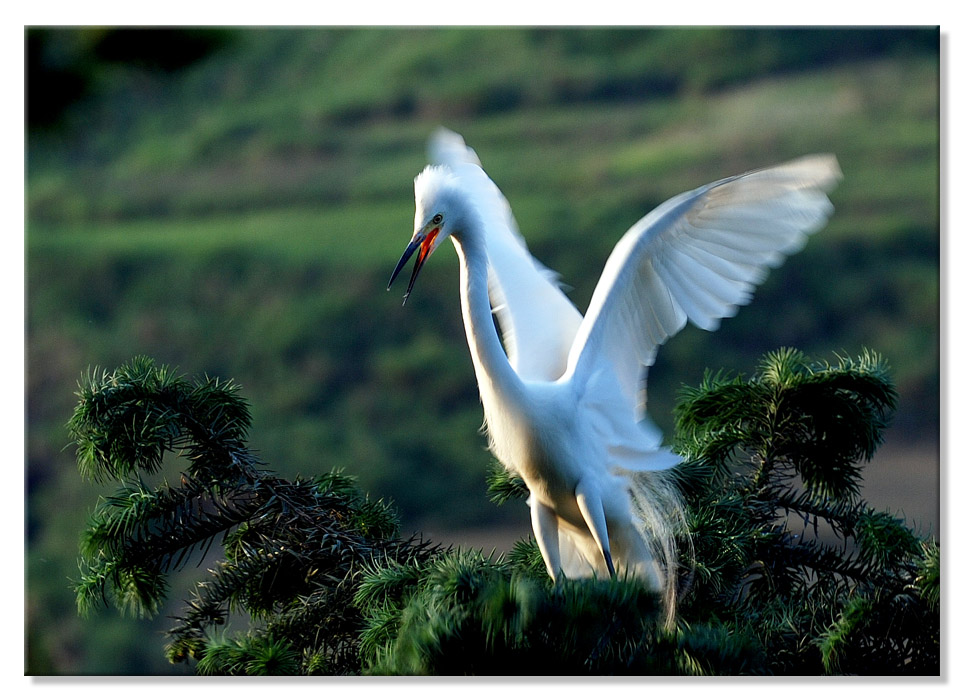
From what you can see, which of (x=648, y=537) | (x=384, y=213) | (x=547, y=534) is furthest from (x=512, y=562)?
(x=384, y=213)

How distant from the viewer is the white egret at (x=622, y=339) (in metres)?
1.34

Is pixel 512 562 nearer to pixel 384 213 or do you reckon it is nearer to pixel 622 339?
pixel 622 339

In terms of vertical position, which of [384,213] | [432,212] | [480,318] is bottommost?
[480,318]

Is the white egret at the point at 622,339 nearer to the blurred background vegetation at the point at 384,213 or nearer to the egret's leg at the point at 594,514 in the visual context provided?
the egret's leg at the point at 594,514

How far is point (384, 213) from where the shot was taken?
2758 mm

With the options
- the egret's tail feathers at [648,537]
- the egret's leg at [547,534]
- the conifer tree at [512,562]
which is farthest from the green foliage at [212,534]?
the egret's tail feathers at [648,537]

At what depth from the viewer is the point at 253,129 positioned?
2750 millimetres

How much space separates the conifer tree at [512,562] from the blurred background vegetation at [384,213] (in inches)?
7.5

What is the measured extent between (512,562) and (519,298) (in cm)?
46

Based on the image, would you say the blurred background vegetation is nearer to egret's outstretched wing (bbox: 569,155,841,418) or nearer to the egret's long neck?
egret's outstretched wing (bbox: 569,155,841,418)

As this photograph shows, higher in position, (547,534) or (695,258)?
(695,258)

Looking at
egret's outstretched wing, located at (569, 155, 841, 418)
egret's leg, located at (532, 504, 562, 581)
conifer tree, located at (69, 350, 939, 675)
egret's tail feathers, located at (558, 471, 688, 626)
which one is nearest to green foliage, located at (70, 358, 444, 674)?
conifer tree, located at (69, 350, 939, 675)

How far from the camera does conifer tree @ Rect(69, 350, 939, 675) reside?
3.53 feet
